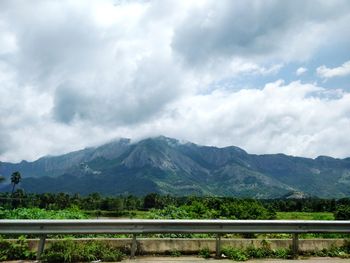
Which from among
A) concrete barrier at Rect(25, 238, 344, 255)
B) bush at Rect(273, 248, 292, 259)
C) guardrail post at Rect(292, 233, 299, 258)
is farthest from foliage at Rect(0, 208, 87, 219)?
guardrail post at Rect(292, 233, 299, 258)

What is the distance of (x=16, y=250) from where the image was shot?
9.99 m

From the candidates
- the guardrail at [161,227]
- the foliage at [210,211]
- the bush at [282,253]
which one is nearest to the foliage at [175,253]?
the guardrail at [161,227]

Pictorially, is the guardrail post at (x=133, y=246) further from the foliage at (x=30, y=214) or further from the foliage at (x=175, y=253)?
the foliage at (x=30, y=214)

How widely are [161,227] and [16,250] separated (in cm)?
364

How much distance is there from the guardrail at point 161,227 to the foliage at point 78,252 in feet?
1.03

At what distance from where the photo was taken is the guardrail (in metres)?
9.71

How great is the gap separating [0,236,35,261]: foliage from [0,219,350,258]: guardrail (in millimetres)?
506

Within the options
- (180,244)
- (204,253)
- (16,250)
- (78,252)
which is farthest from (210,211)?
(16,250)

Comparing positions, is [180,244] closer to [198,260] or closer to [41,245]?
[198,260]

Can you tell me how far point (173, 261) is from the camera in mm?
9984

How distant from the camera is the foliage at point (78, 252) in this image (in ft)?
31.3

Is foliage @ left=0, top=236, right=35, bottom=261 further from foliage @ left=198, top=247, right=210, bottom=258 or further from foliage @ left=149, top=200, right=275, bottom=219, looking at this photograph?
foliage @ left=149, top=200, right=275, bottom=219

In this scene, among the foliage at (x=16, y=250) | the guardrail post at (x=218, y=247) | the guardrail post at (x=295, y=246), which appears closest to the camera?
the foliage at (x=16, y=250)

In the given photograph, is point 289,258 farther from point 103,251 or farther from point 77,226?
point 77,226
